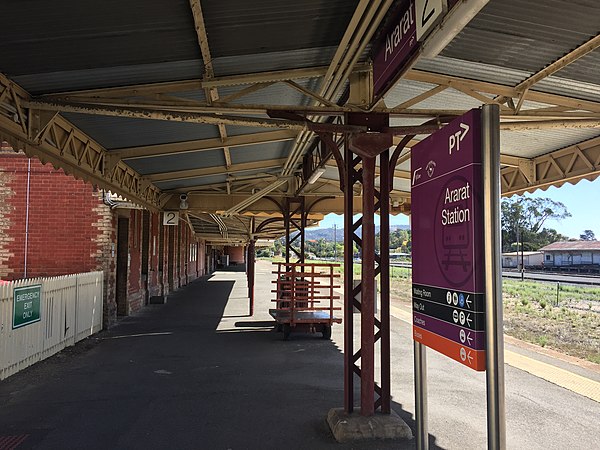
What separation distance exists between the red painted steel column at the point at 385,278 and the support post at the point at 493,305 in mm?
3145

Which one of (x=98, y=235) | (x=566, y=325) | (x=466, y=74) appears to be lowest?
(x=566, y=325)

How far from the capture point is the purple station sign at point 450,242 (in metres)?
2.57

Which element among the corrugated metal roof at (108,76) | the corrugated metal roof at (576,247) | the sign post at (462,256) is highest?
the corrugated metal roof at (108,76)

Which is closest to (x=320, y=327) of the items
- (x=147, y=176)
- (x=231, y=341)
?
(x=231, y=341)

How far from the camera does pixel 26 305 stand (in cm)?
809

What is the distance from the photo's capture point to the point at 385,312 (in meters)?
5.71

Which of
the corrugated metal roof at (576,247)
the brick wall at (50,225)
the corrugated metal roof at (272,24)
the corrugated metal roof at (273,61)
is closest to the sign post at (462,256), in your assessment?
the corrugated metal roof at (272,24)

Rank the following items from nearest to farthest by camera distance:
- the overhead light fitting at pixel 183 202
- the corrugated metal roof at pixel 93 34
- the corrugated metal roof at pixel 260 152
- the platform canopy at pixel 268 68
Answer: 1. the corrugated metal roof at pixel 93 34
2. the platform canopy at pixel 268 68
3. the corrugated metal roof at pixel 260 152
4. the overhead light fitting at pixel 183 202

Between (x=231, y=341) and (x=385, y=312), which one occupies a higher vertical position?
(x=385, y=312)

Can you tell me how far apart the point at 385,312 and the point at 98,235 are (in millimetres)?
9393

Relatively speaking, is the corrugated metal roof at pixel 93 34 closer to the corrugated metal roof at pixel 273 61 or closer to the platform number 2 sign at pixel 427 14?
the corrugated metal roof at pixel 273 61

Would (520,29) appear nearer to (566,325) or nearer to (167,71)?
(167,71)

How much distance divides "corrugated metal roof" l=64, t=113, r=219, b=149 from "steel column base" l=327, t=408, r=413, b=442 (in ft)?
16.8

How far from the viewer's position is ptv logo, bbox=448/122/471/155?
107 inches
